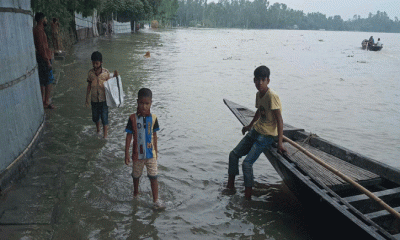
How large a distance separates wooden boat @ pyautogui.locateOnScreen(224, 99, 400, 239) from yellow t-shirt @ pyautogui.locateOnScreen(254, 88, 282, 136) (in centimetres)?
35

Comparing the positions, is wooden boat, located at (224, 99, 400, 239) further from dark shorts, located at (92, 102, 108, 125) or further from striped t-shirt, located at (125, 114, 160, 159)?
dark shorts, located at (92, 102, 108, 125)

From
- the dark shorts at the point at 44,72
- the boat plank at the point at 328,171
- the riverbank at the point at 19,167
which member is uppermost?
the dark shorts at the point at 44,72

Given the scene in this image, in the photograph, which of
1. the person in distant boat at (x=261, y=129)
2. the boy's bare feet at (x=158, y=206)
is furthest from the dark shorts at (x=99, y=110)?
the person in distant boat at (x=261, y=129)

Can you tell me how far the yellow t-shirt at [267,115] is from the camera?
4.03 meters

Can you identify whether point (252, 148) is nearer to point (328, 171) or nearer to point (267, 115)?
point (267, 115)

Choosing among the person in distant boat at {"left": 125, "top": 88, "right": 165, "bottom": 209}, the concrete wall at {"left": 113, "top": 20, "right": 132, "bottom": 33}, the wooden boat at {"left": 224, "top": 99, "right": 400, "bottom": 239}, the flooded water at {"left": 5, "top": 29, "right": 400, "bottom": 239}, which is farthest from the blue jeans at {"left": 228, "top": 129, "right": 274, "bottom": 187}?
the concrete wall at {"left": 113, "top": 20, "right": 132, "bottom": 33}

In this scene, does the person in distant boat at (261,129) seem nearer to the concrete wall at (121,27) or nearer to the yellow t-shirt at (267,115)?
the yellow t-shirt at (267,115)

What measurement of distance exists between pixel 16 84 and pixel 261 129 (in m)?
3.44

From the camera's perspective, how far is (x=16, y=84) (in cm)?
453

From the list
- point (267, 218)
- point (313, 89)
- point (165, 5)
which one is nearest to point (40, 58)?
point (267, 218)

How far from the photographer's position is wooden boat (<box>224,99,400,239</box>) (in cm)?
304

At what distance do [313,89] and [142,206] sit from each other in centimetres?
1116

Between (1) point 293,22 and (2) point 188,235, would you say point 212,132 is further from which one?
(1) point 293,22

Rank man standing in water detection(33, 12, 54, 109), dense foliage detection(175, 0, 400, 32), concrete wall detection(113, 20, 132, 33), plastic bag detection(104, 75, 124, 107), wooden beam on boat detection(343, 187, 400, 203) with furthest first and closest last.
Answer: dense foliage detection(175, 0, 400, 32), concrete wall detection(113, 20, 132, 33), man standing in water detection(33, 12, 54, 109), plastic bag detection(104, 75, 124, 107), wooden beam on boat detection(343, 187, 400, 203)
